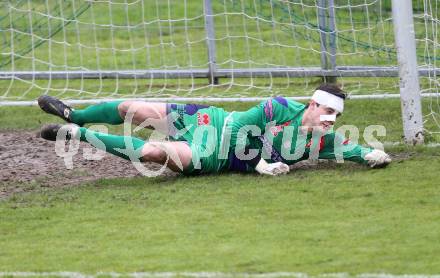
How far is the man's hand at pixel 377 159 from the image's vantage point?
817cm

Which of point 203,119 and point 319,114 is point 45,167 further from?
point 319,114

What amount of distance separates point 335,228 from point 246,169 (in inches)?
69.7

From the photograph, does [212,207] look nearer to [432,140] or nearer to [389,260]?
[389,260]

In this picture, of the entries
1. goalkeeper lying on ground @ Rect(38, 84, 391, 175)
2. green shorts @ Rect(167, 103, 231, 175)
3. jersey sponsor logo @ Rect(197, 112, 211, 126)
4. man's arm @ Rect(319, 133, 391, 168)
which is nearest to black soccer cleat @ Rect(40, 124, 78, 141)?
goalkeeper lying on ground @ Rect(38, 84, 391, 175)

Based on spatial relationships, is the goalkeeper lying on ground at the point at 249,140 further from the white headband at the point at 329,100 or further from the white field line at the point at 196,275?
the white field line at the point at 196,275

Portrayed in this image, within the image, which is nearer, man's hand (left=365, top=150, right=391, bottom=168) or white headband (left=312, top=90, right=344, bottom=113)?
white headband (left=312, top=90, right=344, bottom=113)

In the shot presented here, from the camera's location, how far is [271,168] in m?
8.11

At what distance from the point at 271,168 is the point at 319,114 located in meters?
0.52

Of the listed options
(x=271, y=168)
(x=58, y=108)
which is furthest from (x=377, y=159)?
(x=58, y=108)

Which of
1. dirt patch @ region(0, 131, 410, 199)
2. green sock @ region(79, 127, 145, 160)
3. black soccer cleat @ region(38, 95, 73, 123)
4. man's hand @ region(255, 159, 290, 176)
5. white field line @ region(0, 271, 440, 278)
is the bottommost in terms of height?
white field line @ region(0, 271, 440, 278)

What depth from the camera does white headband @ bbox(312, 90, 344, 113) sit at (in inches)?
316

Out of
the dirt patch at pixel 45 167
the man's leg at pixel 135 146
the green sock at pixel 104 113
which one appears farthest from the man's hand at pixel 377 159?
the green sock at pixel 104 113

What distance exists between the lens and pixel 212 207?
23.9ft

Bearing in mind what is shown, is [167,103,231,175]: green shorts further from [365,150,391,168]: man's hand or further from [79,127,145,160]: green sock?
[365,150,391,168]: man's hand
